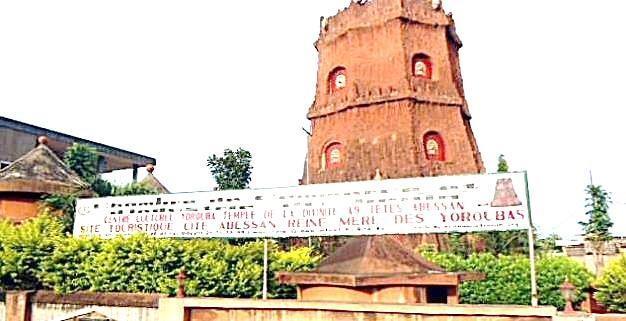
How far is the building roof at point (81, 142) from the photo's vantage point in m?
28.9

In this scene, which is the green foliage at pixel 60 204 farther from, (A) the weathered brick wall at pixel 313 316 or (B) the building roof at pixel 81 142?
(B) the building roof at pixel 81 142

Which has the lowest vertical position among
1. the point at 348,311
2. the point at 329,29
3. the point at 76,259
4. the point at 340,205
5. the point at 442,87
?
the point at 348,311

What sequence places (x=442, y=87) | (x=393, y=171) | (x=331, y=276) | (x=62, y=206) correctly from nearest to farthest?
(x=331, y=276), (x=62, y=206), (x=393, y=171), (x=442, y=87)

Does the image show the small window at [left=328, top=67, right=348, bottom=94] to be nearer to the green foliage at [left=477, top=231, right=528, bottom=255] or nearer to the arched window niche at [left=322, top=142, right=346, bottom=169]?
the arched window niche at [left=322, top=142, right=346, bottom=169]

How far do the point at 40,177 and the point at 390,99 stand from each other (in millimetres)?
13252

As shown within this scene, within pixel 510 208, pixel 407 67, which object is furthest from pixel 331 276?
pixel 407 67

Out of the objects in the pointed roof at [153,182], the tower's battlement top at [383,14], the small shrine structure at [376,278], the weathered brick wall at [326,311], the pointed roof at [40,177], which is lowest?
the weathered brick wall at [326,311]

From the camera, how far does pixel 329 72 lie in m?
27.0

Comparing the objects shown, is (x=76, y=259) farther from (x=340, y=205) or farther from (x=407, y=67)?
(x=407, y=67)

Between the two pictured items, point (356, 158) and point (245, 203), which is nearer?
point (245, 203)

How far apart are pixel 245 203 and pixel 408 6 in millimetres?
16134

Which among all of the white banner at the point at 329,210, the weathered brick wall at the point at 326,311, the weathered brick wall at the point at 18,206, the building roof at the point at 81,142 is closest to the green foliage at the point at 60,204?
the weathered brick wall at the point at 18,206

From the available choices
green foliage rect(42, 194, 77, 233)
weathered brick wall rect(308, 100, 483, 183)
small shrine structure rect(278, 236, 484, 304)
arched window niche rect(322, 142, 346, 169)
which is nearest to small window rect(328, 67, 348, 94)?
weathered brick wall rect(308, 100, 483, 183)

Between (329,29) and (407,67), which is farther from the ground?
(329,29)
